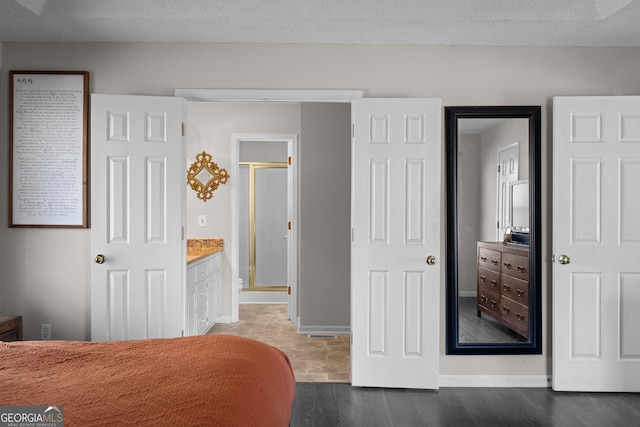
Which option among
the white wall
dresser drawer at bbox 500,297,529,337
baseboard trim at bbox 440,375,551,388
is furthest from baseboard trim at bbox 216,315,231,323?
dresser drawer at bbox 500,297,529,337

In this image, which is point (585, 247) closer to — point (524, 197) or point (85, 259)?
point (524, 197)

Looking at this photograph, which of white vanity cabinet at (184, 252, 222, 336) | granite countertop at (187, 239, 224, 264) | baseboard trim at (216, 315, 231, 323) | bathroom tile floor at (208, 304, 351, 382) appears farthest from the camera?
baseboard trim at (216, 315, 231, 323)

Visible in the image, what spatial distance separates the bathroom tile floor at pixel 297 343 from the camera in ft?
11.9

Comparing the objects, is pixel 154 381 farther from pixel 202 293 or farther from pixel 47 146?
pixel 202 293

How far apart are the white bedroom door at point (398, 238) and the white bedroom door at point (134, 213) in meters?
1.31

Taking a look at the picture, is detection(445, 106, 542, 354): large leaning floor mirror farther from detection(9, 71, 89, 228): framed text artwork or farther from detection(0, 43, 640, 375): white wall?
detection(9, 71, 89, 228): framed text artwork

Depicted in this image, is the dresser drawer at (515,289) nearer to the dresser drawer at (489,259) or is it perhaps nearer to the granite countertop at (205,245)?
the dresser drawer at (489,259)

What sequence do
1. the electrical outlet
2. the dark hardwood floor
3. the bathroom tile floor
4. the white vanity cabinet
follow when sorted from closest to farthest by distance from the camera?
1. the dark hardwood floor
2. the electrical outlet
3. the bathroom tile floor
4. the white vanity cabinet

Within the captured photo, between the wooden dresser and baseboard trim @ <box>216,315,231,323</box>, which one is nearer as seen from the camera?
the wooden dresser

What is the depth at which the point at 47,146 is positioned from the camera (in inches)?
128

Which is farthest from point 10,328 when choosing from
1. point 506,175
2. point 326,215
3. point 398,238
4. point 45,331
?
point 506,175

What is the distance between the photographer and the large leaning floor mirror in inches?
130

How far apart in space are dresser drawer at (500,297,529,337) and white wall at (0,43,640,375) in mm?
160

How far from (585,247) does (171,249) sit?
9.51 ft
